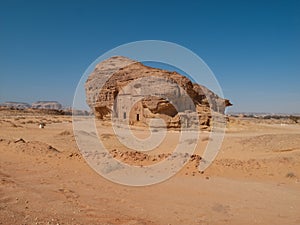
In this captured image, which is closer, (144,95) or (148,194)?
(148,194)

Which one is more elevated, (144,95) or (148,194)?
(144,95)

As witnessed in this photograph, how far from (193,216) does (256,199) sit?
6.68 feet

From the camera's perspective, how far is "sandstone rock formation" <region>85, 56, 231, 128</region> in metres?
27.8

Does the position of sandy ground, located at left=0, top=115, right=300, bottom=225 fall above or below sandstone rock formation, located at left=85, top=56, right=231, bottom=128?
below

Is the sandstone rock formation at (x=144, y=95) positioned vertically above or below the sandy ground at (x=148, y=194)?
above

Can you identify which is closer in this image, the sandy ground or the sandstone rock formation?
the sandy ground

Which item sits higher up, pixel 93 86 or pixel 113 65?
pixel 113 65

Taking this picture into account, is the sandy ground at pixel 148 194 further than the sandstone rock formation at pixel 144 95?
No

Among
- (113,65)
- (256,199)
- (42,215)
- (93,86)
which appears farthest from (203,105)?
(42,215)

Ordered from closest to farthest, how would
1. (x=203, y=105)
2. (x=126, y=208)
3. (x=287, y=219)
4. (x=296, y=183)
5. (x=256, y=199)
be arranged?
1. (x=287, y=219)
2. (x=126, y=208)
3. (x=256, y=199)
4. (x=296, y=183)
5. (x=203, y=105)

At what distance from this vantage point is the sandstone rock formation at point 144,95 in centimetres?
2780

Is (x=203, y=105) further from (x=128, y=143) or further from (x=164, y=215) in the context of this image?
(x=164, y=215)

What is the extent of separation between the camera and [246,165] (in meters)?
9.38

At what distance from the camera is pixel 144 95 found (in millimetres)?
28438
